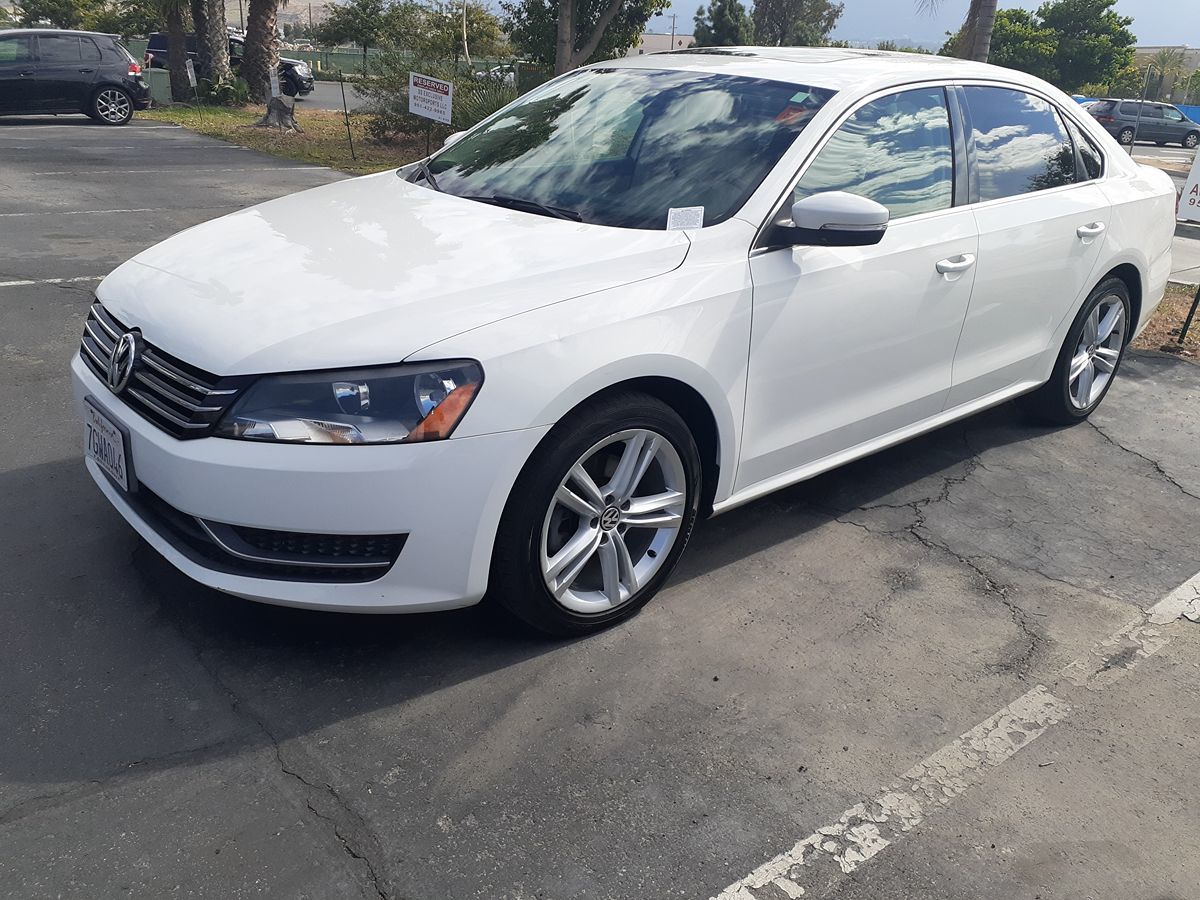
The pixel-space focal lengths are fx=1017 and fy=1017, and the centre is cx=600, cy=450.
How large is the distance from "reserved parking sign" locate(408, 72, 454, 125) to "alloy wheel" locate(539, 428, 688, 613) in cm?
822

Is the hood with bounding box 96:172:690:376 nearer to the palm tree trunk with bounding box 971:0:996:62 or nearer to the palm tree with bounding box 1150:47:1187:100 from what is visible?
the palm tree trunk with bounding box 971:0:996:62

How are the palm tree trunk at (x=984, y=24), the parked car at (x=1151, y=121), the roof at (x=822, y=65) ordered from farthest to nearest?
1. the parked car at (x=1151, y=121)
2. the palm tree trunk at (x=984, y=24)
3. the roof at (x=822, y=65)

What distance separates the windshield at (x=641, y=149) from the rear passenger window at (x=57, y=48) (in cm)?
1620

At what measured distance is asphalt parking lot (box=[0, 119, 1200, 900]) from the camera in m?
2.31

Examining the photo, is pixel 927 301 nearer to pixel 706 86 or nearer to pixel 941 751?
pixel 706 86

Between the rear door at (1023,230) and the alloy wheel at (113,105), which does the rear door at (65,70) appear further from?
the rear door at (1023,230)

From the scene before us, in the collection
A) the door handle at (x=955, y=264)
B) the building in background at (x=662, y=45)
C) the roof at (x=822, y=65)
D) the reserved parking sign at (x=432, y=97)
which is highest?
the roof at (x=822, y=65)

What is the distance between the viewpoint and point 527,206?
3.51 m

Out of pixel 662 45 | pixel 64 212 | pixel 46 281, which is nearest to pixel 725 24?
pixel 662 45

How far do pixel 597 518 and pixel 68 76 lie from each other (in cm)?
1796

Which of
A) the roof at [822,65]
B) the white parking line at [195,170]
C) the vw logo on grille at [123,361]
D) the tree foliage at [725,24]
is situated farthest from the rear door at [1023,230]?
the tree foliage at [725,24]

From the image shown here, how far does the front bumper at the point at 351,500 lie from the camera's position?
2564 mm

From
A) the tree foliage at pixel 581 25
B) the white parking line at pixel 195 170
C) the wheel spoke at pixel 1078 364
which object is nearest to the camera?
the wheel spoke at pixel 1078 364

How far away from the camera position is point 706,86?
3795mm
